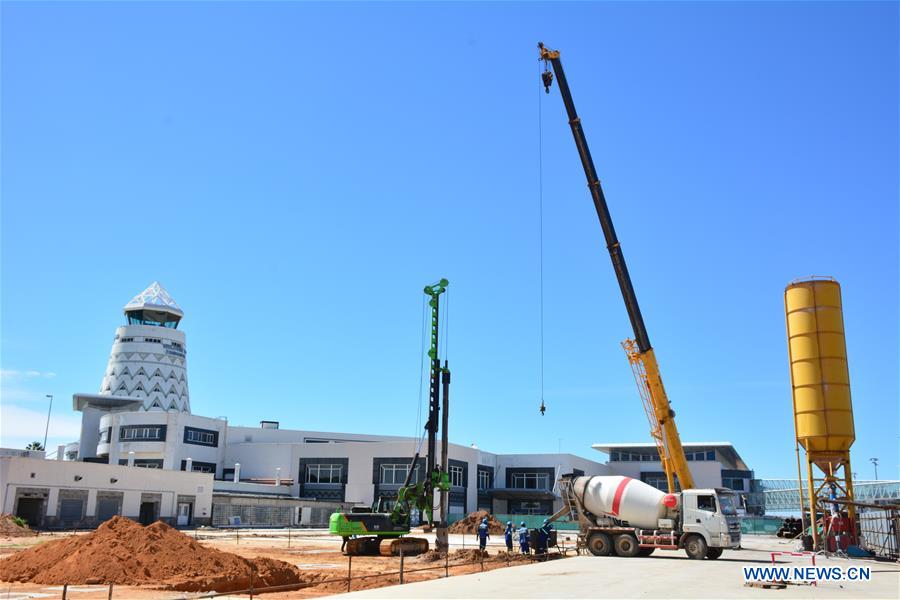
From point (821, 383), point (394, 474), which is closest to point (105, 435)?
point (394, 474)

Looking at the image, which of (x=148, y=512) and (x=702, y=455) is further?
(x=702, y=455)

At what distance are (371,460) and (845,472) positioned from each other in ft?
176

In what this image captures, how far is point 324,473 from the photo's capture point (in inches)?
3349

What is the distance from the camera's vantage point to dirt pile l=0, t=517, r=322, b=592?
2358 centimetres

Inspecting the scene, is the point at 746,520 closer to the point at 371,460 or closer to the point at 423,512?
the point at 371,460

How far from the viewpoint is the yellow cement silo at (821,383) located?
36.8 meters

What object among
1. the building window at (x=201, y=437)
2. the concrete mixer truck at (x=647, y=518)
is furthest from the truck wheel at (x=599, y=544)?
the building window at (x=201, y=437)

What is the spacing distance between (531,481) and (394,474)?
749 inches

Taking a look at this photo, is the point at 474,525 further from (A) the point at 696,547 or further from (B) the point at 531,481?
(A) the point at 696,547

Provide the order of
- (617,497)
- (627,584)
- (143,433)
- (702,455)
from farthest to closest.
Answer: (702,455)
(143,433)
(617,497)
(627,584)

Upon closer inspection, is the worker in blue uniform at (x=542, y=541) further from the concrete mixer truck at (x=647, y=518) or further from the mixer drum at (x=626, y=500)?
the mixer drum at (x=626, y=500)

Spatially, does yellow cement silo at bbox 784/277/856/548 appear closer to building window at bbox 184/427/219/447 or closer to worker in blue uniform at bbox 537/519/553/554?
worker in blue uniform at bbox 537/519/553/554

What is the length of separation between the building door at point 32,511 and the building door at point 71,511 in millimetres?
1499

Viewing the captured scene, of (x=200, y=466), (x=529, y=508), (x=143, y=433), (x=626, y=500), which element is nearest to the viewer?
(x=626, y=500)
